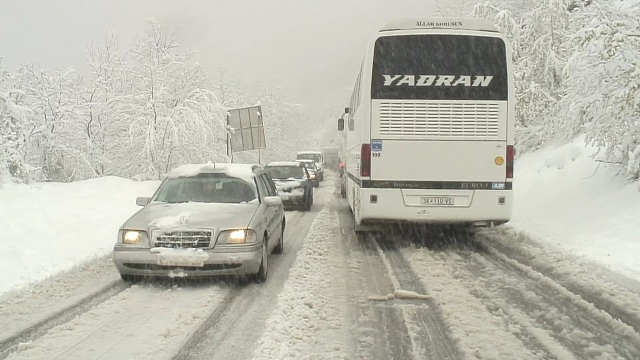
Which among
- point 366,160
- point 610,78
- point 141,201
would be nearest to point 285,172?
point 366,160

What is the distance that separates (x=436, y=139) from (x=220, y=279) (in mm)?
4275

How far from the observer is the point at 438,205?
8961mm

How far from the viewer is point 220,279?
23.0 feet

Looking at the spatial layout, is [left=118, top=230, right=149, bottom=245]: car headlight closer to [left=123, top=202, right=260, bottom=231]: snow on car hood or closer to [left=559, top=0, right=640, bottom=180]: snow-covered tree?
[left=123, top=202, right=260, bottom=231]: snow on car hood

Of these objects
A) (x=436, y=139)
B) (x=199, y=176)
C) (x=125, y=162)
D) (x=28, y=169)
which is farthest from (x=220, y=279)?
(x=125, y=162)

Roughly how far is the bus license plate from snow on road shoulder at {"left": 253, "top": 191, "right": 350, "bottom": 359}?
1.86 meters

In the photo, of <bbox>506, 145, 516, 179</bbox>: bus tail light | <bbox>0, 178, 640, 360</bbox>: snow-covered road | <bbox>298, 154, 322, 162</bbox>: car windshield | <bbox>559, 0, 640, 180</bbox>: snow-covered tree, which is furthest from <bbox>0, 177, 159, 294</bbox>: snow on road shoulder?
<bbox>298, 154, 322, 162</bbox>: car windshield

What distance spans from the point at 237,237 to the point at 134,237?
49.8 inches

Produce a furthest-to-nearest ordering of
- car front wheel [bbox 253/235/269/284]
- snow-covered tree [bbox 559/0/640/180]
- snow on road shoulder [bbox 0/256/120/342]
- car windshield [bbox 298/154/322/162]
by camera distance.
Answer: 1. car windshield [bbox 298/154/322/162]
2. snow-covered tree [bbox 559/0/640/180]
3. car front wheel [bbox 253/235/269/284]
4. snow on road shoulder [bbox 0/256/120/342]

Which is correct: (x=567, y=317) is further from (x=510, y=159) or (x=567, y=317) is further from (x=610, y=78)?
(x=610, y=78)

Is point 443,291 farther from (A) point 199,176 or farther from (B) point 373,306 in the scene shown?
(A) point 199,176

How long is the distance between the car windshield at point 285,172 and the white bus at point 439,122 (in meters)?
9.00

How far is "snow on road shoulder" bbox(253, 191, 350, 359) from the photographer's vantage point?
4.32 metres

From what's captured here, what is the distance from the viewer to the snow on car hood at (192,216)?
21.4ft
